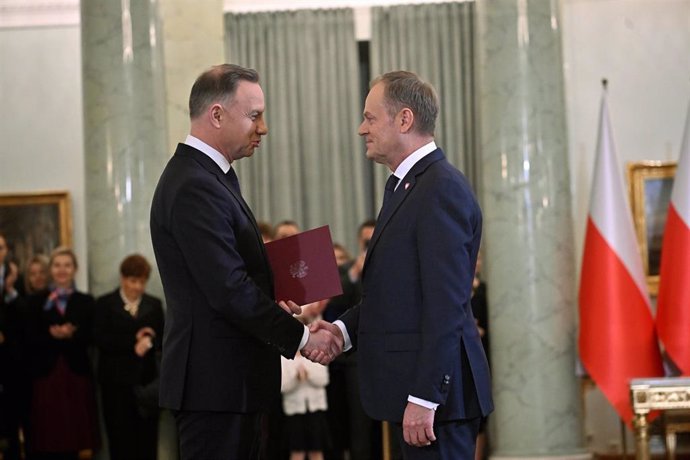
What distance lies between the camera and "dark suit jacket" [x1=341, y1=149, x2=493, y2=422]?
389 centimetres

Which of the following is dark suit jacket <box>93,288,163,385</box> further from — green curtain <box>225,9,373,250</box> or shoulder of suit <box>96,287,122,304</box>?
green curtain <box>225,9,373,250</box>

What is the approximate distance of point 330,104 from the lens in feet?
40.3

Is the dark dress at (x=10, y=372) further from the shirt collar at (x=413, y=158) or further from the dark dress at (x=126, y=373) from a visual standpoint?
the shirt collar at (x=413, y=158)

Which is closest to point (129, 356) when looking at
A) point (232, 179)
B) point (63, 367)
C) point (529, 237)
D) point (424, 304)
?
point (63, 367)

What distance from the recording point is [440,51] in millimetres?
12227

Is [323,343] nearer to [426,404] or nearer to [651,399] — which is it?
[426,404]

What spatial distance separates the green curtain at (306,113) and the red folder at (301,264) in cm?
770

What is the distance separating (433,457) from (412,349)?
0.37 metres

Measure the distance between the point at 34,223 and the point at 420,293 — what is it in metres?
8.71

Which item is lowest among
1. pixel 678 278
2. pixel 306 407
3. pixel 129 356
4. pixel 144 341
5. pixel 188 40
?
pixel 306 407

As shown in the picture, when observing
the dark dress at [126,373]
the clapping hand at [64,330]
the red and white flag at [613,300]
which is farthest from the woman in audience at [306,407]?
the red and white flag at [613,300]

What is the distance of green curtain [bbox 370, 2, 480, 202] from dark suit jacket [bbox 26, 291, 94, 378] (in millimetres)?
4736

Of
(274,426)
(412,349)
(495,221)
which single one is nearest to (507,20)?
(495,221)

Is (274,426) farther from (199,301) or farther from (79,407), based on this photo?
(199,301)
